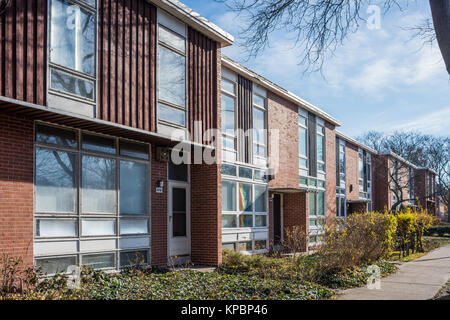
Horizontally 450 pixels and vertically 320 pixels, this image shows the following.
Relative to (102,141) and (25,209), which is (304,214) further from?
(25,209)

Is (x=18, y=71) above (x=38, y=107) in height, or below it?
above

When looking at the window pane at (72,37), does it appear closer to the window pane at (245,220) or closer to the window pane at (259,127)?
the window pane at (245,220)

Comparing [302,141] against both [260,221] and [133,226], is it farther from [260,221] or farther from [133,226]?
[133,226]

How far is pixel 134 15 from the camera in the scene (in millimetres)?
10938

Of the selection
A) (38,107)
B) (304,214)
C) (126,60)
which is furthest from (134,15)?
(304,214)

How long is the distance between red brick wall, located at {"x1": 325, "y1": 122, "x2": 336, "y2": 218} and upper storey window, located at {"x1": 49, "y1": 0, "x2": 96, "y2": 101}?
16.1 m

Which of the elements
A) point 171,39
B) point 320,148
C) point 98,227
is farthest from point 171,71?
point 320,148

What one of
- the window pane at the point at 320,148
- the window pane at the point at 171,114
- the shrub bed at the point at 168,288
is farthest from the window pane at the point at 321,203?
the shrub bed at the point at 168,288

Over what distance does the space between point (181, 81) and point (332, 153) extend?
14296 millimetres

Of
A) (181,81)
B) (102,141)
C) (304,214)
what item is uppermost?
Result: (181,81)

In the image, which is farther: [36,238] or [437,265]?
[437,265]

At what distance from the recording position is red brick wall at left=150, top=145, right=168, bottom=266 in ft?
39.4
